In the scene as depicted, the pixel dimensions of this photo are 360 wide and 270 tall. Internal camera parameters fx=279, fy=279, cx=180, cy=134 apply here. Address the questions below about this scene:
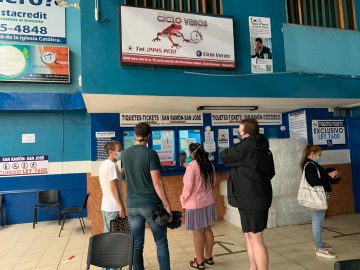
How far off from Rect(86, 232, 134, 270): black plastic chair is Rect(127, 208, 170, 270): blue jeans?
1.65 ft

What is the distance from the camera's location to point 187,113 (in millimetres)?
5594

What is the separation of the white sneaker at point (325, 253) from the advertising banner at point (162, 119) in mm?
3035

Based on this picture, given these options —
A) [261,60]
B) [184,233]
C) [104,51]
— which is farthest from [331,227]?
[104,51]

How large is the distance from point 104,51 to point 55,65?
3590 millimetres

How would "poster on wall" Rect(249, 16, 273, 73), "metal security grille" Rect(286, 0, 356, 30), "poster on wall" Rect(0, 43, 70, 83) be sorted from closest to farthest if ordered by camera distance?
1. "poster on wall" Rect(249, 16, 273, 73)
2. "metal security grille" Rect(286, 0, 356, 30)
3. "poster on wall" Rect(0, 43, 70, 83)

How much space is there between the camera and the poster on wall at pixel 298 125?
569 centimetres

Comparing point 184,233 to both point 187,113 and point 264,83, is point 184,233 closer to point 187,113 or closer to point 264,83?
point 187,113

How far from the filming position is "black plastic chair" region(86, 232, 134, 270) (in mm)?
2016

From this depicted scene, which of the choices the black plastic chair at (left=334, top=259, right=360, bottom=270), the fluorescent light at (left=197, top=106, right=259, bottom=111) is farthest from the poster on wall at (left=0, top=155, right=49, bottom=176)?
the black plastic chair at (left=334, top=259, right=360, bottom=270)

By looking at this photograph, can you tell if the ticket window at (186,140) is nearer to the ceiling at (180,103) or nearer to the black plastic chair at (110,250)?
the ceiling at (180,103)

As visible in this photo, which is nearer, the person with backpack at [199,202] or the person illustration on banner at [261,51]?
the person with backpack at [199,202]

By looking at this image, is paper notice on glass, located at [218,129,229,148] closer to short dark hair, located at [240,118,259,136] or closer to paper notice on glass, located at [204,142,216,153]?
paper notice on glass, located at [204,142,216,153]

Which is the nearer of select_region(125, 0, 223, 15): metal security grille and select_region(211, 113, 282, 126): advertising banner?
select_region(125, 0, 223, 15): metal security grille

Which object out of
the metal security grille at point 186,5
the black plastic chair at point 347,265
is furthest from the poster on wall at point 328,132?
the black plastic chair at point 347,265
